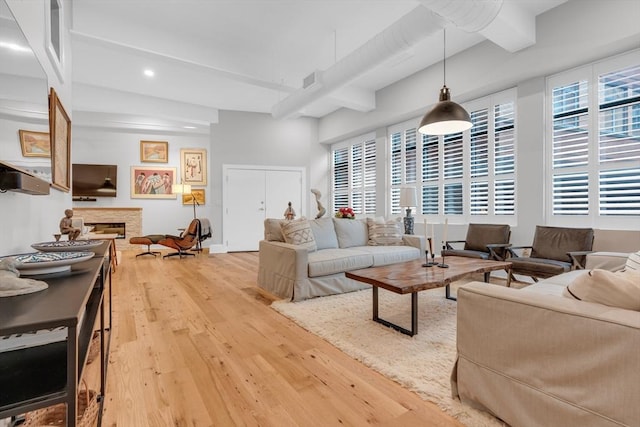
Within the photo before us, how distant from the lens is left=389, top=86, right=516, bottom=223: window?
4.42 metres

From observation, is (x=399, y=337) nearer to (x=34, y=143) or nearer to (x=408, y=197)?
(x=34, y=143)

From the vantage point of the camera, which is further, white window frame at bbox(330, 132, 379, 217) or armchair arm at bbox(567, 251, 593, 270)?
white window frame at bbox(330, 132, 379, 217)

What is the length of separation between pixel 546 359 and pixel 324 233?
3089 millimetres

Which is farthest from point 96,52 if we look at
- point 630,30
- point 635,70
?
point 635,70

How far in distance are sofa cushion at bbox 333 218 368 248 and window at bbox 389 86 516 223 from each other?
1.64 meters

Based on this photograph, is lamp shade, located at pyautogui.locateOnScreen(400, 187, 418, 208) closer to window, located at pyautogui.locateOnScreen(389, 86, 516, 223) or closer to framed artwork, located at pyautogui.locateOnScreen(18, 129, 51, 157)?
window, located at pyautogui.locateOnScreen(389, 86, 516, 223)

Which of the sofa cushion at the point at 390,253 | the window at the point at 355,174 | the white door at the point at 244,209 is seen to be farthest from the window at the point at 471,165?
the white door at the point at 244,209

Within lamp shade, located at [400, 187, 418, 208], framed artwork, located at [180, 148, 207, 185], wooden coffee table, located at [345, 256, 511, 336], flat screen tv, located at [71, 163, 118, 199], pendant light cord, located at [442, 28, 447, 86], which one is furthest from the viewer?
framed artwork, located at [180, 148, 207, 185]

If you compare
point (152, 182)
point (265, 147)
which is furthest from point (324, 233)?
point (152, 182)

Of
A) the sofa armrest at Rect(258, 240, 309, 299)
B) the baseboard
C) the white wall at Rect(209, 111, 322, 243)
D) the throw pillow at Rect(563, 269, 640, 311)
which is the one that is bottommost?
the baseboard

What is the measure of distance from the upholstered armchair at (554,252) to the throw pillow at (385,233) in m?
1.40

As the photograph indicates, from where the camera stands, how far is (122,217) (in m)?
7.79

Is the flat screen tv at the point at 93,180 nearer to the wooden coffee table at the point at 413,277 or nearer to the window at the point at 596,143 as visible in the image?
the wooden coffee table at the point at 413,277

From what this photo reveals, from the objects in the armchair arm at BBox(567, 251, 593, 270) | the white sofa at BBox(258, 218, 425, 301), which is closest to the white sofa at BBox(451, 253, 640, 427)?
the white sofa at BBox(258, 218, 425, 301)
